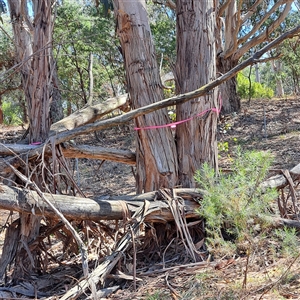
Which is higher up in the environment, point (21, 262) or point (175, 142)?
point (175, 142)

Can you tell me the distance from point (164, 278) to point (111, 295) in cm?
42

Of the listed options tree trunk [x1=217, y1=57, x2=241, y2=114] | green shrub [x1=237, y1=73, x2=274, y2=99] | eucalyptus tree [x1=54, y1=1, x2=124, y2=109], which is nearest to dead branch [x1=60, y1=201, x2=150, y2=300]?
eucalyptus tree [x1=54, y1=1, x2=124, y2=109]

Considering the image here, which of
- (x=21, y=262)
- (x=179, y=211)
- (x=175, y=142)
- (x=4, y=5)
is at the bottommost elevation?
(x=21, y=262)

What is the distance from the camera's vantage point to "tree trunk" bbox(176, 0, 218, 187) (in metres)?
4.09

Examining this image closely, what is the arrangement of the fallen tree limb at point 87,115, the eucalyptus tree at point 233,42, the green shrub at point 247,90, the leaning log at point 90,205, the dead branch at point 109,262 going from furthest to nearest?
the green shrub at point 247,90, the eucalyptus tree at point 233,42, the fallen tree limb at point 87,115, the leaning log at point 90,205, the dead branch at point 109,262

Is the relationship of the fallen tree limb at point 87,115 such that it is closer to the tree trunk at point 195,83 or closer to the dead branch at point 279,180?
the tree trunk at point 195,83

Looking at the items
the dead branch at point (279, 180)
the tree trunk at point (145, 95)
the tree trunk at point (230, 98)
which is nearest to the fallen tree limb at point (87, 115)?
the tree trunk at point (145, 95)

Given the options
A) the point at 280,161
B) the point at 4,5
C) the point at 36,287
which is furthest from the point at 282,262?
the point at 4,5

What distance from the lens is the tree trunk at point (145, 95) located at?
13.1 feet

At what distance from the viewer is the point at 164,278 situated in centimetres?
326

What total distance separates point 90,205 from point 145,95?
123 centimetres

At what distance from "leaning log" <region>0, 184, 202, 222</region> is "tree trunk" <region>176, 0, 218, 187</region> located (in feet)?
1.51

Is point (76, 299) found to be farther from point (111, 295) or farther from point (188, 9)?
point (188, 9)

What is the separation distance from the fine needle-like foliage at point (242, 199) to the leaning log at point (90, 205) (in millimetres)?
390
